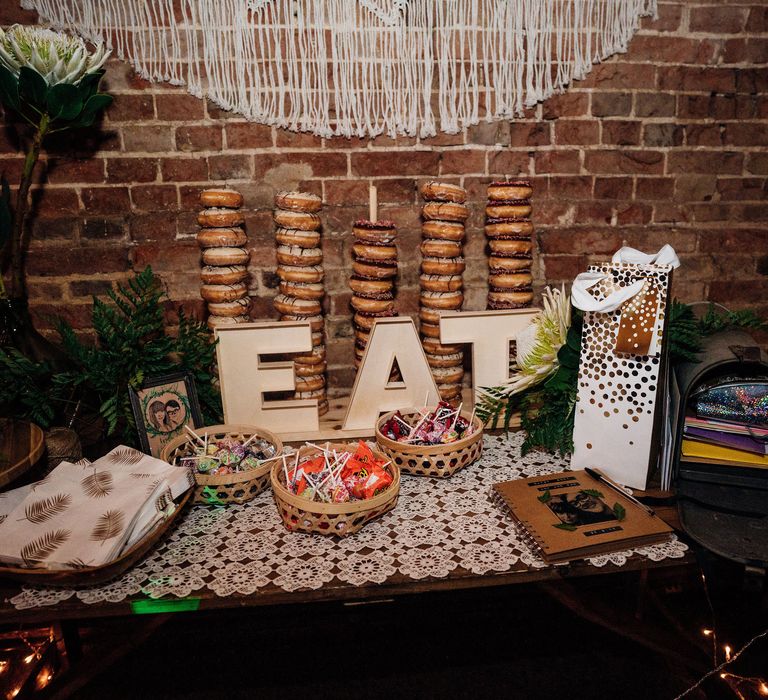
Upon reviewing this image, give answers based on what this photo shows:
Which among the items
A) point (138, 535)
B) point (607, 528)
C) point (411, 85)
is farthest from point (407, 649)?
point (411, 85)

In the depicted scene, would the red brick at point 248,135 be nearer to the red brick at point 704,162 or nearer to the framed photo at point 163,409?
the framed photo at point 163,409

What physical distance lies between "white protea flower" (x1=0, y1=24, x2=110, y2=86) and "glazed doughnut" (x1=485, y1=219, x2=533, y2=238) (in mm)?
1278

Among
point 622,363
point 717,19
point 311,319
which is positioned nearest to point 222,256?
point 311,319

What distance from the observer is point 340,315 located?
82.3 inches

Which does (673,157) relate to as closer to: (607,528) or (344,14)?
(344,14)

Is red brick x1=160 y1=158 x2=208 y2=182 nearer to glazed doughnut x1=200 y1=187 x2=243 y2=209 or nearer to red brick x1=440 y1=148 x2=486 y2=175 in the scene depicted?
glazed doughnut x1=200 y1=187 x2=243 y2=209

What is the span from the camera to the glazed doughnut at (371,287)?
174 cm

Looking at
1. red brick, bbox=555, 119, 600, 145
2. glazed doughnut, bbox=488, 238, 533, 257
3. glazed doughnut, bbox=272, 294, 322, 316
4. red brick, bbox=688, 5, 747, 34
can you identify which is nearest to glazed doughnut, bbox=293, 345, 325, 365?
glazed doughnut, bbox=272, 294, 322, 316

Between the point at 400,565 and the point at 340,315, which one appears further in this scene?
the point at 340,315

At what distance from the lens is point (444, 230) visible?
1.73 m

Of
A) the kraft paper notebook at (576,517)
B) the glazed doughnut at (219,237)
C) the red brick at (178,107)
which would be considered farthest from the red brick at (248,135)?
the kraft paper notebook at (576,517)

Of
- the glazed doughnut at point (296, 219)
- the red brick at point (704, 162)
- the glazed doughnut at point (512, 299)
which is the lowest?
the glazed doughnut at point (512, 299)

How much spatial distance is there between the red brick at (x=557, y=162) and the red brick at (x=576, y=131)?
0.04 m

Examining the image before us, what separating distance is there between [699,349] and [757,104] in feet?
3.76
